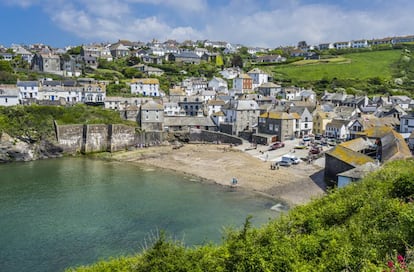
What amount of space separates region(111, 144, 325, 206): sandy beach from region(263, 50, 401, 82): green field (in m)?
52.3

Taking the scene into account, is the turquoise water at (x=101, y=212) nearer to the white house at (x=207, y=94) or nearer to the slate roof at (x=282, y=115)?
the slate roof at (x=282, y=115)

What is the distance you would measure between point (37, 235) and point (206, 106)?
43.7 metres

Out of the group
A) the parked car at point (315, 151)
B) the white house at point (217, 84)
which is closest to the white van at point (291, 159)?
the parked car at point (315, 151)

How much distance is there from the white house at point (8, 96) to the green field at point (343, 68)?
61471 mm

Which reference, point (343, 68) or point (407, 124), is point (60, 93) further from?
point (343, 68)

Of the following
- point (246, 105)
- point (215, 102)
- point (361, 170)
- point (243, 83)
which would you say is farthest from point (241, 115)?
point (361, 170)

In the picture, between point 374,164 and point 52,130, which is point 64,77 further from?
point 374,164

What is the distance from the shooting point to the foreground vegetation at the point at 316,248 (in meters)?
9.21

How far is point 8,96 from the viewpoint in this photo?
169ft

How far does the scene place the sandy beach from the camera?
1180 inches

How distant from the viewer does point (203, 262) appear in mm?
10445

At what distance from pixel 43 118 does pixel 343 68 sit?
3080 inches

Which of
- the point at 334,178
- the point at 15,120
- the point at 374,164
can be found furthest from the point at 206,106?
the point at 374,164

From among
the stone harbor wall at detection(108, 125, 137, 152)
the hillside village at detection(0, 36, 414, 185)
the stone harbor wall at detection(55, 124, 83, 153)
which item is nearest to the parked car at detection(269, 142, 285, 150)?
the hillside village at detection(0, 36, 414, 185)
